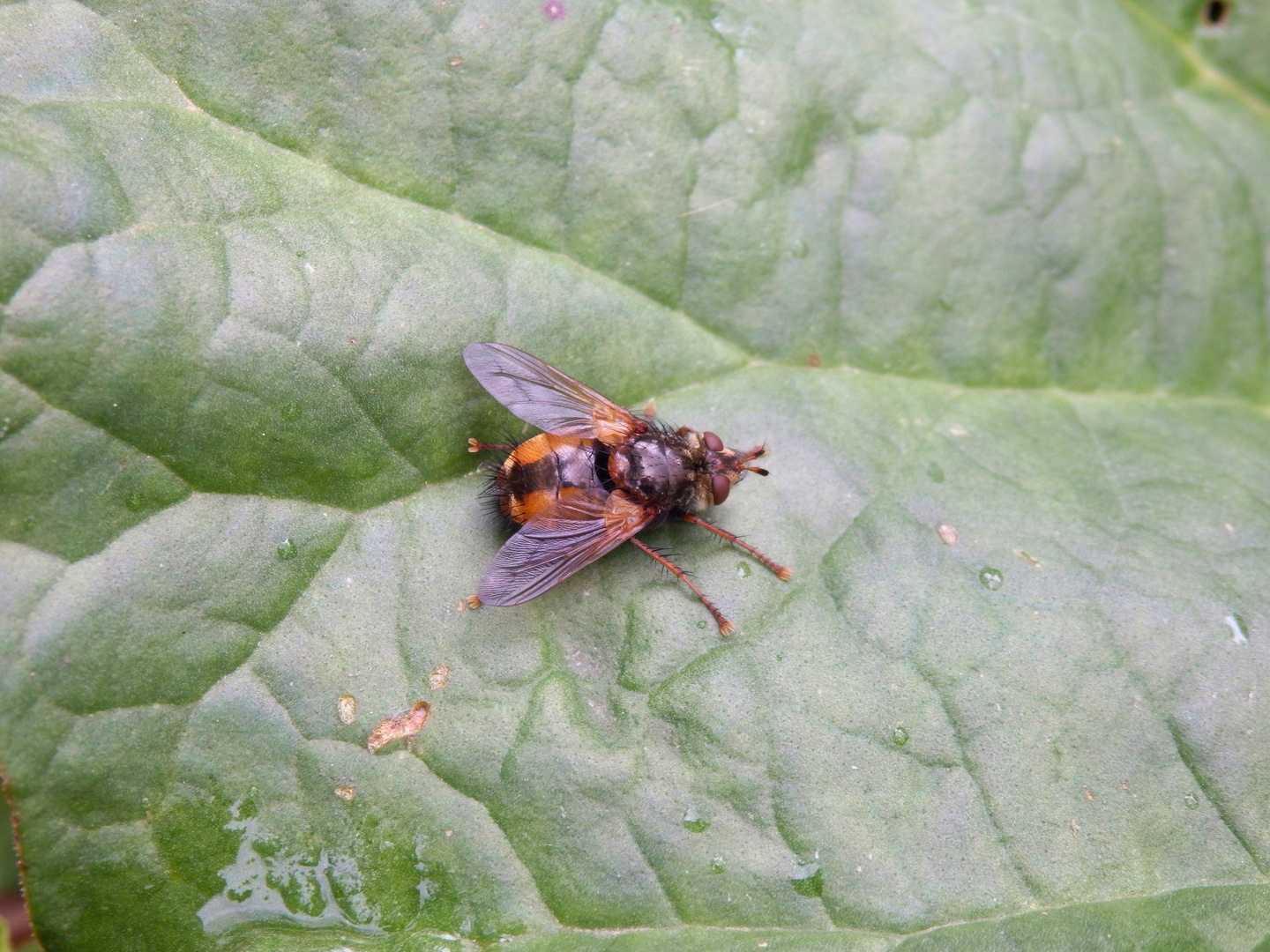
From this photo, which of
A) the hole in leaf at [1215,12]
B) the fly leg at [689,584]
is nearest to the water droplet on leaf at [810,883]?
the fly leg at [689,584]

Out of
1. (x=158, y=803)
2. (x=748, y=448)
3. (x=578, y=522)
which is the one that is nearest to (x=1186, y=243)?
(x=748, y=448)

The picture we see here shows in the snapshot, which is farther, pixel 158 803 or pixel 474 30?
pixel 474 30

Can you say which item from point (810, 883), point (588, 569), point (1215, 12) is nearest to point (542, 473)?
point (588, 569)

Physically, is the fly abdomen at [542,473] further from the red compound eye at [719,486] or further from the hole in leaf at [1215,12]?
the hole in leaf at [1215,12]

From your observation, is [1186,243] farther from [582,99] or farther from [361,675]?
[361,675]

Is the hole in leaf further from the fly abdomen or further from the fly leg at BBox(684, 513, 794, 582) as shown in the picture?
the fly abdomen

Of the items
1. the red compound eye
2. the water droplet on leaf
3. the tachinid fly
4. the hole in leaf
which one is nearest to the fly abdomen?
the tachinid fly

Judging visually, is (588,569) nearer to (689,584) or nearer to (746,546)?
(689,584)
